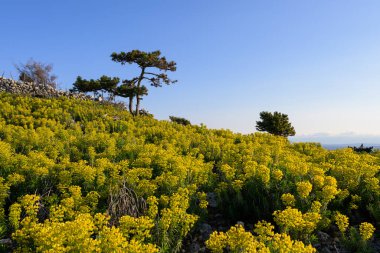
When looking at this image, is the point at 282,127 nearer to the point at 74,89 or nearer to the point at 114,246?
the point at 74,89

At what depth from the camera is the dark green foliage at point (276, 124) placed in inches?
1252

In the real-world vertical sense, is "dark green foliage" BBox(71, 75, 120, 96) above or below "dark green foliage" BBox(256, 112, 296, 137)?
above

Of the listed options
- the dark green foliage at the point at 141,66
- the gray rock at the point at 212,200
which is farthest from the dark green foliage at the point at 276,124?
the gray rock at the point at 212,200

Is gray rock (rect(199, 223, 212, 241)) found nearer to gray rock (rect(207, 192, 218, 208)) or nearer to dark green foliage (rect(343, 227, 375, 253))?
gray rock (rect(207, 192, 218, 208))

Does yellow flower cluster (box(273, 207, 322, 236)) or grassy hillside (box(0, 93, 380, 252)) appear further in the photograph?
yellow flower cluster (box(273, 207, 322, 236))

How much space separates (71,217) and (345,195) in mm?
5374

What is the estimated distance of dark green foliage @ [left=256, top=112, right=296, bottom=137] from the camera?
3180 centimetres

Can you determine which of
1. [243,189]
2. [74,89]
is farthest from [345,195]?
[74,89]

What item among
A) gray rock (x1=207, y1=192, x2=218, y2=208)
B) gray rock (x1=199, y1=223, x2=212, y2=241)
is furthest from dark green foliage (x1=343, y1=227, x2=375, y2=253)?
gray rock (x1=207, y1=192, x2=218, y2=208)

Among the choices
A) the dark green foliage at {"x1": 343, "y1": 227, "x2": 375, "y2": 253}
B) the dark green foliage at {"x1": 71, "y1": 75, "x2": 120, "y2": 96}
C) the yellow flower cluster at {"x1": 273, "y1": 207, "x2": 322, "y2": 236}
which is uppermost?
the dark green foliage at {"x1": 71, "y1": 75, "x2": 120, "y2": 96}

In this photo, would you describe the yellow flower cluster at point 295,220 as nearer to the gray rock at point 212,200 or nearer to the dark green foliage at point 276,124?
the gray rock at point 212,200

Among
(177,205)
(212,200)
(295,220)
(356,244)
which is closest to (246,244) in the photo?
(295,220)

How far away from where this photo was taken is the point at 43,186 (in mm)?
7199

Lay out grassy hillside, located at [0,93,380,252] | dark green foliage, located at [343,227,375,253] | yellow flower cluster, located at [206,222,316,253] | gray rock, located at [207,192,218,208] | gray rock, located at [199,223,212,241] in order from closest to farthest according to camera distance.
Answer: yellow flower cluster, located at [206,222,316,253] → grassy hillside, located at [0,93,380,252] → dark green foliage, located at [343,227,375,253] → gray rock, located at [199,223,212,241] → gray rock, located at [207,192,218,208]
